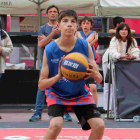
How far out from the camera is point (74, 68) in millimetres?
4023

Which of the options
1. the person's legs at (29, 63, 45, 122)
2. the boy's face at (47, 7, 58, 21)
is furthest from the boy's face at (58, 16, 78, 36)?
the person's legs at (29, 63, 45, 122)

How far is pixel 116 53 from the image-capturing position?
7578 millimetres

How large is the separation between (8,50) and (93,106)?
3586mm

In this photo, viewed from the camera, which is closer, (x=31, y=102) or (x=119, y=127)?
(x=119, y=127)

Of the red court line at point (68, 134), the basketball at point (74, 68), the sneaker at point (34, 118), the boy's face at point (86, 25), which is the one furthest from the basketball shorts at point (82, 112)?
the boy's face at point (86, 25)

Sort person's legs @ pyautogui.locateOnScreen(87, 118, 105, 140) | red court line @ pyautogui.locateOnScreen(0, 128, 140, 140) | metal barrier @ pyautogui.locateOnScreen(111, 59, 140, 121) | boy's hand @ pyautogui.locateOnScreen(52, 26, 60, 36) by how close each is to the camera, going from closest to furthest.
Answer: person's legs @ pyautogui.locateOnScreen(87, 118, 105, 140), red court line @ pyautogui.locateOnScreen(0, 128, 140, 140), boy's hand @ pyautogui.locateOnScreen(52, 26, 60, 36), metal barrier @ pyautogui.locateOnScreen(111, 59, 140, 121)

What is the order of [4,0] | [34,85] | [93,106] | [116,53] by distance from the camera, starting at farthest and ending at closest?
[4,0] < [34,85] < [116,53] < [93,106]

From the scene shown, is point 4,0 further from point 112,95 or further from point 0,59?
point 112,95

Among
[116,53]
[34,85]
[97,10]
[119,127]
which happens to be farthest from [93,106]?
[97,10]

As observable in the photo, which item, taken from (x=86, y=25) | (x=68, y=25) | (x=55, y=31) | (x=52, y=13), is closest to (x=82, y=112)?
(x=68, y=25)

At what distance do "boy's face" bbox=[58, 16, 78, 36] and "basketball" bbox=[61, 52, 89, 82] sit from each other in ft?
1.48

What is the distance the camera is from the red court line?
222 inches

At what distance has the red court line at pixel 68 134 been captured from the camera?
5.64 metres

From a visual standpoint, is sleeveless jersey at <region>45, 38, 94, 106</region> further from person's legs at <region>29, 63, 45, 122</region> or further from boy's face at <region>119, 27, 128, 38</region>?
boy's face at <region>119, 27, 128, 38</region>
